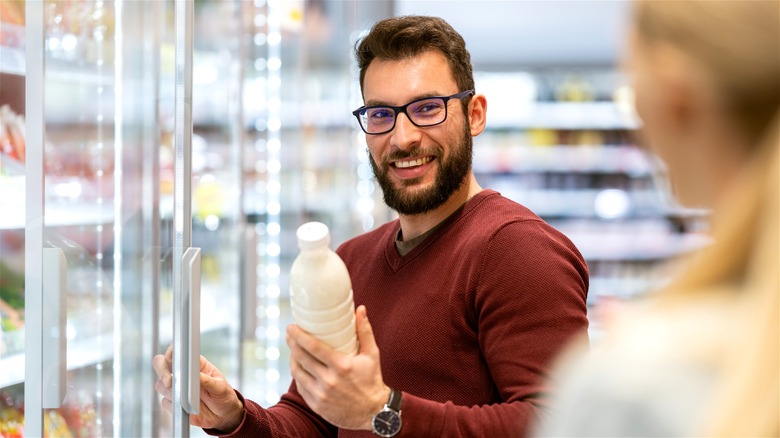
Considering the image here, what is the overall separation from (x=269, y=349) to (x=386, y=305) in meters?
2.38

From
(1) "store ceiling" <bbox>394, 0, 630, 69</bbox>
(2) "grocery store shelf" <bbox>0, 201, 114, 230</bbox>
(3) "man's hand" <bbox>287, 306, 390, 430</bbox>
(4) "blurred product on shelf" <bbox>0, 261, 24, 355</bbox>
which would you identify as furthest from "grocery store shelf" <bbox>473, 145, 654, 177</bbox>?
(3) "man's hand" <bbox>287, 306, 390, 430</bbox>

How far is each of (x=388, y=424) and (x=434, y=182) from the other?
2.12 ft

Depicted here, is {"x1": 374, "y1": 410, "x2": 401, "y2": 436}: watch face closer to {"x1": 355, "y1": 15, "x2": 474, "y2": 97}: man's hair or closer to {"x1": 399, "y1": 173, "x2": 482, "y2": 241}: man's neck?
{"x1": 399, "y1": 173, "x2": 482, "y2": 241}: man's neck

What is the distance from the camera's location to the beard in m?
2.02

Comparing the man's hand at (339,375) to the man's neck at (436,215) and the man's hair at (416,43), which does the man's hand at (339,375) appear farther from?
the man's hair at (416,43)

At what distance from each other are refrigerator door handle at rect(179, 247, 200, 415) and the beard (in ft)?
1.65

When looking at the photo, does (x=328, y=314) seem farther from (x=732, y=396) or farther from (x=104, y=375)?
(x=104, y=375)

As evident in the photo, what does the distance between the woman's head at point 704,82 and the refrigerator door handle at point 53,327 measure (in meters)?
1.23

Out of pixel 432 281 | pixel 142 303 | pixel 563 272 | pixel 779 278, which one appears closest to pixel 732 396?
pixel 779 278

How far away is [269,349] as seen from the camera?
169 inches

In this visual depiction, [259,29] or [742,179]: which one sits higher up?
[259,29]

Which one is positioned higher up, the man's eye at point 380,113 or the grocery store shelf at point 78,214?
the man's eye at point 380,113

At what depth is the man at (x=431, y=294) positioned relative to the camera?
1554mm

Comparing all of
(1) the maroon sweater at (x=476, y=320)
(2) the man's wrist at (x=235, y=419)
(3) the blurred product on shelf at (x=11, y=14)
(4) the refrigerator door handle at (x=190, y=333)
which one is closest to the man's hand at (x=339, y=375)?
(1) the maroon sweater at (x=476, y=320)
